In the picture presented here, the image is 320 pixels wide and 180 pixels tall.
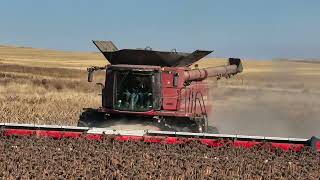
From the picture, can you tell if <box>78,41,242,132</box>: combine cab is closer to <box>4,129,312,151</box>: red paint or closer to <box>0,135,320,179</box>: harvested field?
<box>4,129,312,151</box>: red paint

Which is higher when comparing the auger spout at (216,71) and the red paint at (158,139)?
the auger spout at (216,71)

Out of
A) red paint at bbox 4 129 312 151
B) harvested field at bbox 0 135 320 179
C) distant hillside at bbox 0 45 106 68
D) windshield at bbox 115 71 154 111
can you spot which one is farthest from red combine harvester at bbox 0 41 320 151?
distant hillside at bbox 0 45 106 68

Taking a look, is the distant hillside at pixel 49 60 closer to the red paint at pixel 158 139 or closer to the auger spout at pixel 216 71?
the auger spout at pixel 216 71

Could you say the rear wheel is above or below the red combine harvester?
below

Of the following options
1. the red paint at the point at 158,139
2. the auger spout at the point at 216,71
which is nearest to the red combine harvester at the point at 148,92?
the auger spout at the point at 216,71

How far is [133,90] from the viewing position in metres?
11.3

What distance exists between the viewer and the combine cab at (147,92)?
1098 centimetres

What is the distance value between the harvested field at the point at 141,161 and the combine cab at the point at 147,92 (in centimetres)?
212

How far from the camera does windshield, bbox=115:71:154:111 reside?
11.1 m

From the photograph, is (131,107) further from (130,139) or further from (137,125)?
(130,139)

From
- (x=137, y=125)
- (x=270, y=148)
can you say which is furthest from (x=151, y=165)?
(x=137, y=125)

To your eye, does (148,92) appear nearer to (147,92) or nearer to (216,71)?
(147,92)

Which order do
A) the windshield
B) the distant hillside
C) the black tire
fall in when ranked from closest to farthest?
the windshield
the black tire
the distant hillside

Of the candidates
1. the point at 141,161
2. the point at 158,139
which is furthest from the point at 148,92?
the point at 141,161
